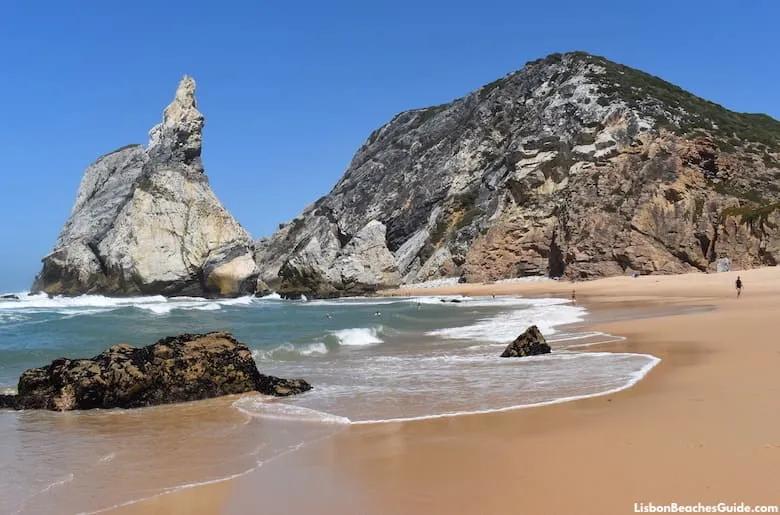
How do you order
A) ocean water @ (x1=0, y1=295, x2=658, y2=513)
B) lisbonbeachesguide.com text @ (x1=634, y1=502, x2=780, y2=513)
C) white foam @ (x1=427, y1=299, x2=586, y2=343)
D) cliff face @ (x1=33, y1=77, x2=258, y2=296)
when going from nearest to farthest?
lisbonbeachesguide.com text @ (x1=634, y1=502, x2=780, y2=513) → ocean water @ (x1=0, y1=295, x2=658, y2=513) → white foam @ (x1=427, y1=299, x2=586, y2=343) → cliff face @ (x1=33, y1=77, x2=258, y2=296)

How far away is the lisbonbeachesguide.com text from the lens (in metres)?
3.50

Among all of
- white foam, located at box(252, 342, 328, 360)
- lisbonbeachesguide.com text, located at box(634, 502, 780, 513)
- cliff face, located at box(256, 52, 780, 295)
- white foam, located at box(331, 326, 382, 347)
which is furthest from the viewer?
cliff face, located at box(256, 52, 780, 295)

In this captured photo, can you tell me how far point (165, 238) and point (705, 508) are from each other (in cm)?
5136

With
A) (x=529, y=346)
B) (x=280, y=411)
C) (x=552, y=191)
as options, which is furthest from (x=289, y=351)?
(x=552, y=191)

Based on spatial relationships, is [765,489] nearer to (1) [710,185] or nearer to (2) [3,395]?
(2) [3,395]

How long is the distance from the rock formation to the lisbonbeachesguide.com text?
6.24 m

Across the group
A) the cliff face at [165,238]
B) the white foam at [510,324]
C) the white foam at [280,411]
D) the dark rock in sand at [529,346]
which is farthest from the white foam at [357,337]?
the cliff face at [165,238]

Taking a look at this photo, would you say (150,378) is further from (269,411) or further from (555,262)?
(555,262)

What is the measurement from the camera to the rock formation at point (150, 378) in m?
8.67

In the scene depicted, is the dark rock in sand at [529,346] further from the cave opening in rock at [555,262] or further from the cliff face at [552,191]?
the cave opening in rock at [555,262]

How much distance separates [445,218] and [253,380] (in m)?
51.3

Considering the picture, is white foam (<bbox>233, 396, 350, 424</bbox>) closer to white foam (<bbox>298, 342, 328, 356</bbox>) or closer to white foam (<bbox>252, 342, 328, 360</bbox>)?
white foam (<bbox>252, 342, 328, 360</bbox>)

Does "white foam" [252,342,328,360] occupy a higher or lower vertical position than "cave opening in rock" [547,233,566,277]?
lower

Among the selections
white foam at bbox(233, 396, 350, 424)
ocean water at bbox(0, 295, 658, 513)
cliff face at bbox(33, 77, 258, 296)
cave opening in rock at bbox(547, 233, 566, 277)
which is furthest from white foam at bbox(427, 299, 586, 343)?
cliff face at bbox(33, 77, 258, 296)
